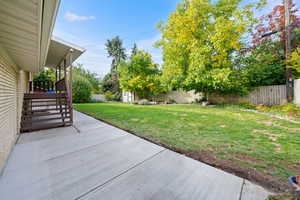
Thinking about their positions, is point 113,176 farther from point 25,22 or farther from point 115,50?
point 115,50

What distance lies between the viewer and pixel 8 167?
1.82 m

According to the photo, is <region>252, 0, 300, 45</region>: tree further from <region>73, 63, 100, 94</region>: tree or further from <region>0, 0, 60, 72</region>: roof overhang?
<region>73, 63, 100, 94</region>: tree

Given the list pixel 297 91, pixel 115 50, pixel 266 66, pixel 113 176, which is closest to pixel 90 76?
pixel 115 50

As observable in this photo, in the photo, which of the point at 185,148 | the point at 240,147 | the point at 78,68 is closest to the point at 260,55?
the point at 240,147

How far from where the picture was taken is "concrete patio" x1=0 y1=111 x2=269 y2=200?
1.35 meters

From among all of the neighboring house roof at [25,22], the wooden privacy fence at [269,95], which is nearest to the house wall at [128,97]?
the wooden privacy fence at [269,95]

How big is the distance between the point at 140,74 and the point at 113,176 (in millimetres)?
12285

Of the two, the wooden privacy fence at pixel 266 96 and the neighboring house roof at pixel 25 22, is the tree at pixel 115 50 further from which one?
the neighboring house roof at pixel 25 22

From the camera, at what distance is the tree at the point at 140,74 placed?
1297 cm

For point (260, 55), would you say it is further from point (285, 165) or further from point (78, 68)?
point (78, 68)

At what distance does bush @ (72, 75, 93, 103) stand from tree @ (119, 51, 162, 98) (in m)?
4.00

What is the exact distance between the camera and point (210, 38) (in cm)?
774

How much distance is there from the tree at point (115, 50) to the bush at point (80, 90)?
11.6m

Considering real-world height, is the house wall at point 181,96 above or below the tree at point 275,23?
below
